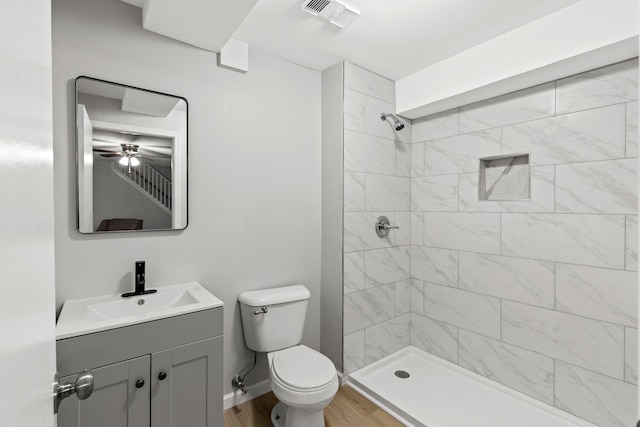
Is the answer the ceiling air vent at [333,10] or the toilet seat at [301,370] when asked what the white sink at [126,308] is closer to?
the toilet seat at [301,370]

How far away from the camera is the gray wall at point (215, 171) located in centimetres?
160

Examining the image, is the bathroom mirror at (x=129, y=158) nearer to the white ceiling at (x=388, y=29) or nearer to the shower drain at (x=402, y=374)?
the white ceiling at (x=388, y=29)

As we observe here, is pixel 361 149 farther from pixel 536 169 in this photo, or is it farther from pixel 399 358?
pixel 399 358

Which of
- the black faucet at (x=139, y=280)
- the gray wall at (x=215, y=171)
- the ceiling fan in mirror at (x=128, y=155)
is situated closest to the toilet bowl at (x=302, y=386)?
the gray wall at (x=215, y=171)

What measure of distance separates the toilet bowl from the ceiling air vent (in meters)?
2.04

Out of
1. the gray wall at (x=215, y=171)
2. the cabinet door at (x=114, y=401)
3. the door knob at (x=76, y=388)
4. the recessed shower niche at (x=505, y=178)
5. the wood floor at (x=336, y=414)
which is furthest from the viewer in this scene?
the recessed shower niche at (x=505, y=178)

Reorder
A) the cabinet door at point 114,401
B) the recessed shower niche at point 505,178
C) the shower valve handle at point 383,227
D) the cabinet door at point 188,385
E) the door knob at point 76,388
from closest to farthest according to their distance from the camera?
the door knob at point 76,388
the cabinet door at point 114,401
the cabinet door at point 188,385
the recessed shower niche at point 505,178
the shower valve handle at point 383,227

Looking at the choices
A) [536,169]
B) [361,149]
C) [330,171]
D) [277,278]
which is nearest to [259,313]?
[277,278]

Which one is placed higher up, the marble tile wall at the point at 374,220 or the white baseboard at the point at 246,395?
the marble tile wall at the point at 374,220

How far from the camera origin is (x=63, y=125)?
157 cm

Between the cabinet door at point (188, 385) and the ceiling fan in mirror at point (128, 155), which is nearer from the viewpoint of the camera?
the cabinet door at point (188, 385)

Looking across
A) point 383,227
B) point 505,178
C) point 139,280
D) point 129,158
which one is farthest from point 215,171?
point 505,178

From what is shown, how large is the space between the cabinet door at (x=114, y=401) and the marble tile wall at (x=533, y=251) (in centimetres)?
145

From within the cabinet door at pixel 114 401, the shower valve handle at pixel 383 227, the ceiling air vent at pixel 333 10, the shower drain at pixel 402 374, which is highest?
the ceiling air vent at pixel 333 10
